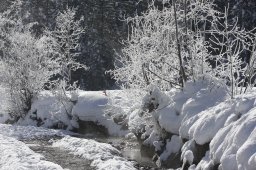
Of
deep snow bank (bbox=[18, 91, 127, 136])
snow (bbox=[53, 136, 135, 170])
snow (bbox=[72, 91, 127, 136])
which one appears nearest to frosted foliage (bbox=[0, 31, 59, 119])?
deep snow bank (bbox=[18, 91, 127, 136])

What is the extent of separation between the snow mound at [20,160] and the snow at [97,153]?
1.89 metres

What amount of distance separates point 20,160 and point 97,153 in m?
3.86

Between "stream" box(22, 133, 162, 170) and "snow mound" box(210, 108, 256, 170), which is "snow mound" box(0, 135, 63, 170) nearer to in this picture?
"stream" box(22, 133, 162, 170)

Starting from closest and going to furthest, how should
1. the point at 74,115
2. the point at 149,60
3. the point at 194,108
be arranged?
the point at 194,108 < the point at 149,60 < the point at 74,115

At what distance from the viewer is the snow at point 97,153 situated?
1647 centimetres

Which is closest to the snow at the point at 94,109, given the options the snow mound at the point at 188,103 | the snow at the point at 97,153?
the snow at the point at 97,153

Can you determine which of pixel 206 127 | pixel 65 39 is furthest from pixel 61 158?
pixel 65 39

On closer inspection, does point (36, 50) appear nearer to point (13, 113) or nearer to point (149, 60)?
point (13, 113)

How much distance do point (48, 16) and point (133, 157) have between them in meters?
44.0

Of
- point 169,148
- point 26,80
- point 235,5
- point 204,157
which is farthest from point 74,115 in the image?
point 235,5

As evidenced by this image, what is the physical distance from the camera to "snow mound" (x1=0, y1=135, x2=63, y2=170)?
15404mm

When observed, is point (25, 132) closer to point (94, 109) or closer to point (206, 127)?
point (94, 109)

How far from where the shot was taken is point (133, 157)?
21.1 meters

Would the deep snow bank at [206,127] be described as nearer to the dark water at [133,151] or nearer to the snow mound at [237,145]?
the snow mound at [237,145]
